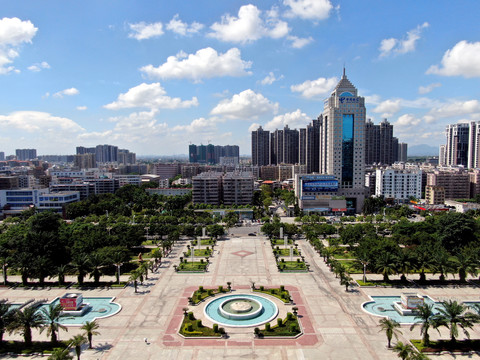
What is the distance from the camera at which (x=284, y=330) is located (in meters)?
34.1

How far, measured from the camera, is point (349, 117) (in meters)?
107

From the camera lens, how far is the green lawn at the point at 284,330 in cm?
3344

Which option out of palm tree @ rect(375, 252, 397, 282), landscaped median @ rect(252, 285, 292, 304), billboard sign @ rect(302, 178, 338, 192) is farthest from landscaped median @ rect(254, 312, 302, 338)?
billboard sign @ rect(302, 178, 338, 192)

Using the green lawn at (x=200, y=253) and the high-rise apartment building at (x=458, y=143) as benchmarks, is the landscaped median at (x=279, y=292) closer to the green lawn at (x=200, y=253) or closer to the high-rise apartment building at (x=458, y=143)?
the green lawn at (x=200, y=253)

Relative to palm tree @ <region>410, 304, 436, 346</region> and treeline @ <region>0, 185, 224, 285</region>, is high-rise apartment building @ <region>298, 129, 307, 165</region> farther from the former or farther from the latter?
palm tree @ <region>410, 304, 436, 346</region>

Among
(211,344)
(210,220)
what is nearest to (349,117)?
(210,220)

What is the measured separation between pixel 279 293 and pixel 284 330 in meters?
9.66

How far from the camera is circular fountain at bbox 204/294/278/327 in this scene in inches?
1451

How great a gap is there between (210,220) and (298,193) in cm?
3913

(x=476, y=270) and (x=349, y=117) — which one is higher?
(x=349, y=117)

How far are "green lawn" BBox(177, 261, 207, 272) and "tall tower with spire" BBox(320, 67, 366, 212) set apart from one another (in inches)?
2616

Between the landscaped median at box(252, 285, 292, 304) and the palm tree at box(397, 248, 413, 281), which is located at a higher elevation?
the palm tree at box(397, 248, 413, 281)

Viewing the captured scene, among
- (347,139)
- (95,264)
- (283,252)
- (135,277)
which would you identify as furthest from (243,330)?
(347,139)

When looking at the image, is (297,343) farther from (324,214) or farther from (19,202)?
(19,202)
